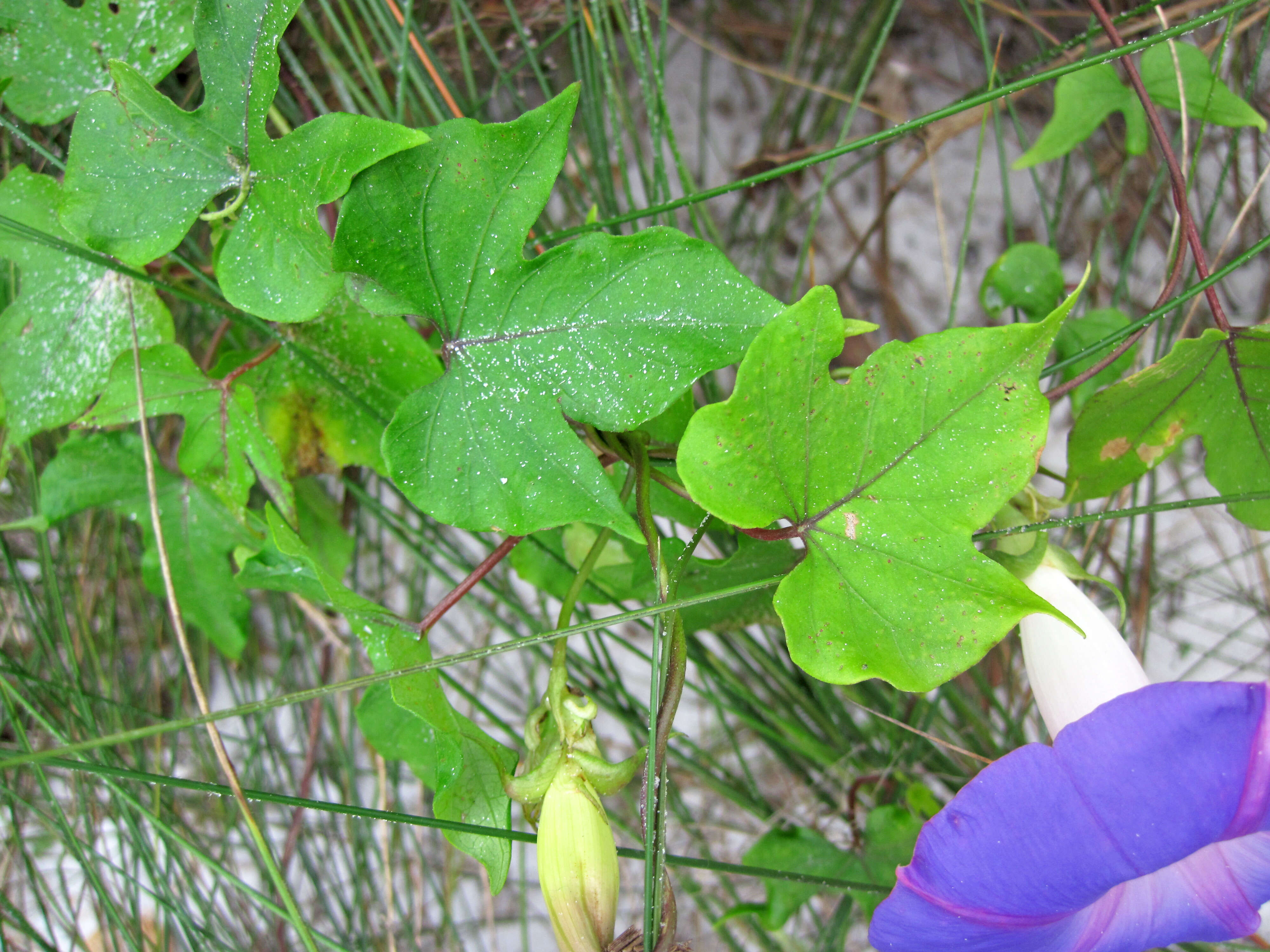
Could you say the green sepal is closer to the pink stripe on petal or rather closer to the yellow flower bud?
the pink stripe on petal

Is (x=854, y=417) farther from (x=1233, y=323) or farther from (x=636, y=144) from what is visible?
(x=1233, y=323)

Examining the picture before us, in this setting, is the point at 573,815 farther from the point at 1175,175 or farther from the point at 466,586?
the point at 1175,175

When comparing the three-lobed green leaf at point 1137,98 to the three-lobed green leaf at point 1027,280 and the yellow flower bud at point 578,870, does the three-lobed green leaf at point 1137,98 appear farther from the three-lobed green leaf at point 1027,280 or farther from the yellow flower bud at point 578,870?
the yellow flower bud at point 578,870

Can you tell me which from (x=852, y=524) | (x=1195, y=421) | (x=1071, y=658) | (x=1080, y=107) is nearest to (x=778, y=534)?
(x=852, y=524)

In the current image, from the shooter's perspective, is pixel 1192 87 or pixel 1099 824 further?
pixel 1192 87

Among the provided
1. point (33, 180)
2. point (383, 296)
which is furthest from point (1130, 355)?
point (33, 180)

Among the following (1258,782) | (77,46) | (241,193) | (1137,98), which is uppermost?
(77,46)
